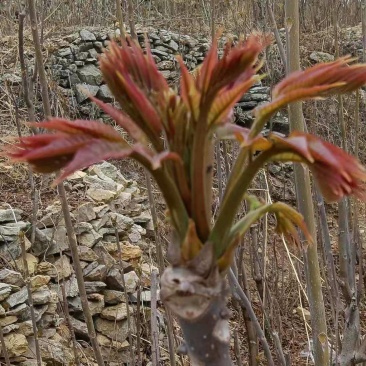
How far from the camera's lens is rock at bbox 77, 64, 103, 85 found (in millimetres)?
6945

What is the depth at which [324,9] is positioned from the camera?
312 inches

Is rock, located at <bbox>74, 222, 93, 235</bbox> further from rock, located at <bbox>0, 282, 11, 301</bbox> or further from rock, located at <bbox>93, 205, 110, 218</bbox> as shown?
rock, located at <bbox>0, 282, 11, 301</bbox>

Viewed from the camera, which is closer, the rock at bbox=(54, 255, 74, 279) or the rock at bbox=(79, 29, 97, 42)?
the rock at bbox=(54, 255, 74, 279)

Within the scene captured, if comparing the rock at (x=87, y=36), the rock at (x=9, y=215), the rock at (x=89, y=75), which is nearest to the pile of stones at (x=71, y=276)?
the rock at (x=9, y=215)

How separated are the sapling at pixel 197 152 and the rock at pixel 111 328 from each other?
11.4ft

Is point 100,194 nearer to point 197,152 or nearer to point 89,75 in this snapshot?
point 89,75

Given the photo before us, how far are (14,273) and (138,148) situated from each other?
326 centimetres

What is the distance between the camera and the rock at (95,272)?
385 centimetres

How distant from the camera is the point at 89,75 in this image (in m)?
7.02

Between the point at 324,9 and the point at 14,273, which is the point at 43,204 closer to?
the point at 14,273

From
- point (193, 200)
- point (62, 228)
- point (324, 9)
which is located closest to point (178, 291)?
point (193, 200)

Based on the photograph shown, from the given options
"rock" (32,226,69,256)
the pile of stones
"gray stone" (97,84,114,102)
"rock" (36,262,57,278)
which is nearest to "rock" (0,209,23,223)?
the pile of stones

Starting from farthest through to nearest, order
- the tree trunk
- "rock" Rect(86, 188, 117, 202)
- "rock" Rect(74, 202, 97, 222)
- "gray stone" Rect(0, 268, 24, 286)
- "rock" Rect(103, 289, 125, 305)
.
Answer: "rock" Rect(86, 188, 117, 202), "rock" Rect(74, 202, 97, 222), "rock" Rect(103, 289, 125, 305), "gray stone" Rect(0, 268, 24, 286), the tree trunk

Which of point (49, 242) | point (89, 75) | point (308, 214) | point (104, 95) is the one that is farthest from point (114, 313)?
point (89, 75)
